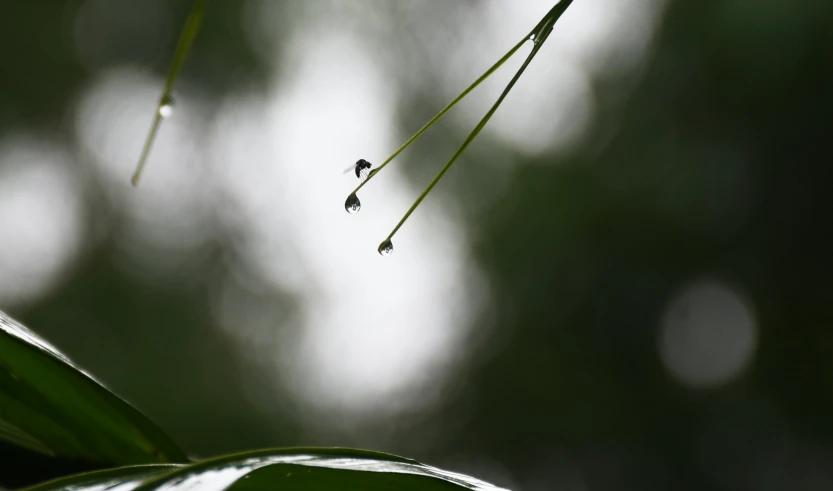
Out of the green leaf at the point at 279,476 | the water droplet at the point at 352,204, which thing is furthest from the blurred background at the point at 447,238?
the green leaf at the point at 279,476

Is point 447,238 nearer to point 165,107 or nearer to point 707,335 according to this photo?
point 707,335

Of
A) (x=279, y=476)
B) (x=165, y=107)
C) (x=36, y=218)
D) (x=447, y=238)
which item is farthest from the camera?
(x=447, y=238)

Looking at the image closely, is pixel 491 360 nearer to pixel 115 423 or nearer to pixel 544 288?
Answer: pixel 544 288

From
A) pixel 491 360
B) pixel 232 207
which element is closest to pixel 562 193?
pixel 491 360

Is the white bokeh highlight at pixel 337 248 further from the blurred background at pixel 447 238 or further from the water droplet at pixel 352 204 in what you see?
the water droplet at pixel 352 204

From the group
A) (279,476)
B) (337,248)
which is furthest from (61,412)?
(337,248)

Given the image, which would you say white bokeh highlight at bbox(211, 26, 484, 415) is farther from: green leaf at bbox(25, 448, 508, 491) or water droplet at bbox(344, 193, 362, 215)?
green leaf at bbox(25, 448, 508, 491)
